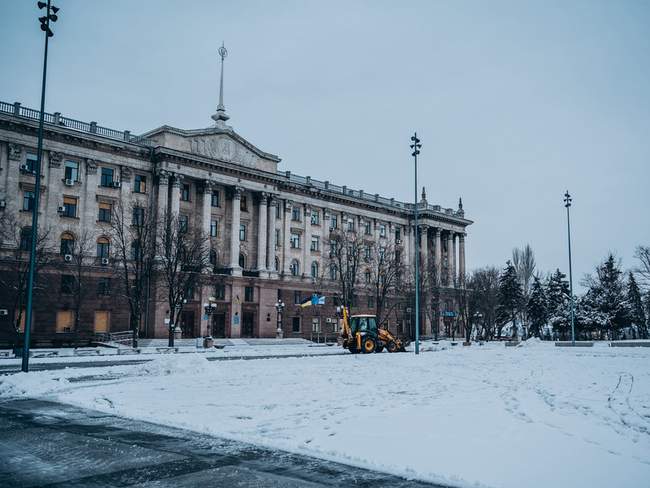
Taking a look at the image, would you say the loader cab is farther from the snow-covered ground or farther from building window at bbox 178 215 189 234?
building window at bbox 178 215 189 234

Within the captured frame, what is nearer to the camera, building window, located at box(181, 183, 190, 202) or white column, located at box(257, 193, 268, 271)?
building window, located at box(181, 183, 190, 202)

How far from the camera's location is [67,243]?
50.1 m

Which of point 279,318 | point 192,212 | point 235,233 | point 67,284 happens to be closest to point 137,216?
point 67,284

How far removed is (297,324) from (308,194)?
16538mm

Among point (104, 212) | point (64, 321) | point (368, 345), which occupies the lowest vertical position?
point (368, 345)

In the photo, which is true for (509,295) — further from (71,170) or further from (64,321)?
(71,170)

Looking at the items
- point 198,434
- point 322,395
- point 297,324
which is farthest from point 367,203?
point 198,434

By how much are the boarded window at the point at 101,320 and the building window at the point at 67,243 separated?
593cm

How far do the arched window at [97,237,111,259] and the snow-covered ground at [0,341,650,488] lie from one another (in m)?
33.0

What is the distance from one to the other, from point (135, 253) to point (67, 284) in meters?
6.30

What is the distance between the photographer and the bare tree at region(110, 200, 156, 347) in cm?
4259

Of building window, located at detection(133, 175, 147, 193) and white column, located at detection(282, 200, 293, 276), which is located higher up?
building window, located at detection(133, 175, 147, 193)

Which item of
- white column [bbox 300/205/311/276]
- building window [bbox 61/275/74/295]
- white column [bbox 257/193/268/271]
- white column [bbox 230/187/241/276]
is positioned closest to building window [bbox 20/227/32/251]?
building window [bbox 61/275/74/295]

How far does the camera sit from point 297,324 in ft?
220
